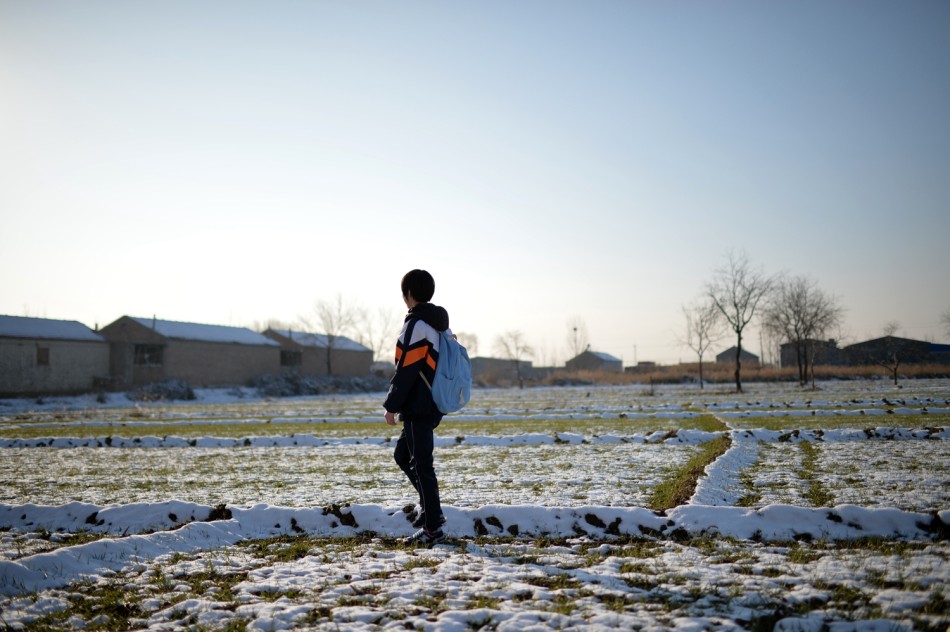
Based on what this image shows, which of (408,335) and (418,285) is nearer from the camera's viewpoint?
(408,335)

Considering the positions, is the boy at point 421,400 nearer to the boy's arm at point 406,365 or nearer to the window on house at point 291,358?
the boy's arm at point 406,365

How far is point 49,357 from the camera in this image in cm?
4881

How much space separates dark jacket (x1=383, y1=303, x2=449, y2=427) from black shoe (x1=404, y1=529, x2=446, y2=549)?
95 centimetres

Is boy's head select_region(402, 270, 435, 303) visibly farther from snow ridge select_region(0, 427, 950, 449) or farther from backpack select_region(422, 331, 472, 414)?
snow ridge select_region(0, 427, 950, 449)

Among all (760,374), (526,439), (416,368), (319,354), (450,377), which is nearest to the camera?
(416,368)

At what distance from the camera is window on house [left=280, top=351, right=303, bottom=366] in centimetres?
7362

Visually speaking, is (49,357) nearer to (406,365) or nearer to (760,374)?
(406,365)

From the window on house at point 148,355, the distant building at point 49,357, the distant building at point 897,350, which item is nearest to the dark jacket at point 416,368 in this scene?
the distant building at point 49,357

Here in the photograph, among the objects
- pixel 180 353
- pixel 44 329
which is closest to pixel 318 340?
pixel 180 353

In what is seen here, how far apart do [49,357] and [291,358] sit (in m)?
28.5

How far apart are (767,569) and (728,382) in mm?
66352

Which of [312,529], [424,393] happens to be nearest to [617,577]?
[424,393]

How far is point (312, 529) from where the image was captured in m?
5.55

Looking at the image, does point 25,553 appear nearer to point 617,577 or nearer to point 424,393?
point 424,393
